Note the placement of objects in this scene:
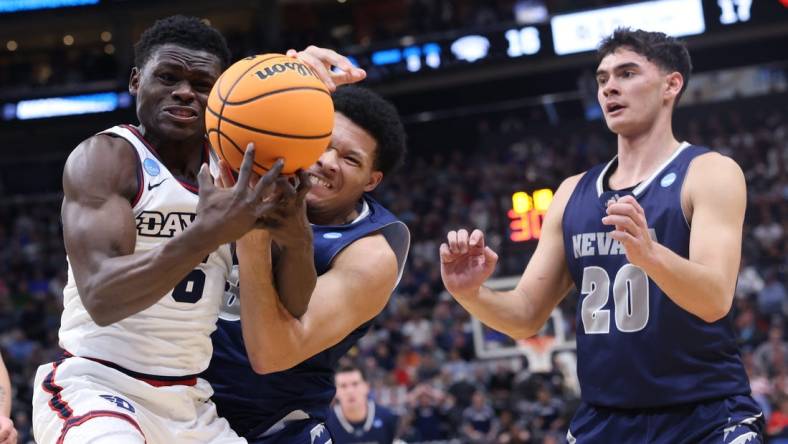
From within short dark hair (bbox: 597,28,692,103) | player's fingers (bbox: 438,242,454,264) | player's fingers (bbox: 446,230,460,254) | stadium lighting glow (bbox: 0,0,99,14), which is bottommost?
player's fingers (bbox: 438,242,454,264)

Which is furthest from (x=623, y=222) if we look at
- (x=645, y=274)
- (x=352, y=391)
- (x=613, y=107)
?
(x=352, y=391)

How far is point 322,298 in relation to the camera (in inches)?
138

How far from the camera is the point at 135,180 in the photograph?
327cm

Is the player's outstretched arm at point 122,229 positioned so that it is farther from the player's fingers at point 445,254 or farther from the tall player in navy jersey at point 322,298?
the player's fingers at point 445,254

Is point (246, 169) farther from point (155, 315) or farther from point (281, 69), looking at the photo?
point (155, 315)

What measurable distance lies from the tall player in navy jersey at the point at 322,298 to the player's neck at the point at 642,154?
3.08ft

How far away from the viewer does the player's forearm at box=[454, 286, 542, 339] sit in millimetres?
4214

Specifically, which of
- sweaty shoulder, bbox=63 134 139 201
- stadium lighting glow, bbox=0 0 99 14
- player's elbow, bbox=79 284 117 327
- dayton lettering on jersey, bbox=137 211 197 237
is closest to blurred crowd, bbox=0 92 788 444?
stadium lighting glow, bbox=0 0 99 14

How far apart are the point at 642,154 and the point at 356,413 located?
496 centimetres

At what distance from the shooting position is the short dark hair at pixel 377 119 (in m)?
4.10

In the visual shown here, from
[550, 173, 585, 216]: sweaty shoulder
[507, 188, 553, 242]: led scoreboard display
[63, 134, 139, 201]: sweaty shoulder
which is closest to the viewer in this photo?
[63, 134, 139, 201]: sweaty shoulder

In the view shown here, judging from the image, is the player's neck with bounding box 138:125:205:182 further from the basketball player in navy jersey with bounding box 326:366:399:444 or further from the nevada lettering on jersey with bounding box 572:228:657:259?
the basketball player in navy jersey with bounding box 326:366:399:444

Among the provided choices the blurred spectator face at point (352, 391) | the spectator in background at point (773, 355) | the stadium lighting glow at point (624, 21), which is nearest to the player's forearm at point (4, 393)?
the blurred spectator face at point (352, 391)

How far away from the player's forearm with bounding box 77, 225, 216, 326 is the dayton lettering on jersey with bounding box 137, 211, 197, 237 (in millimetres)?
306
